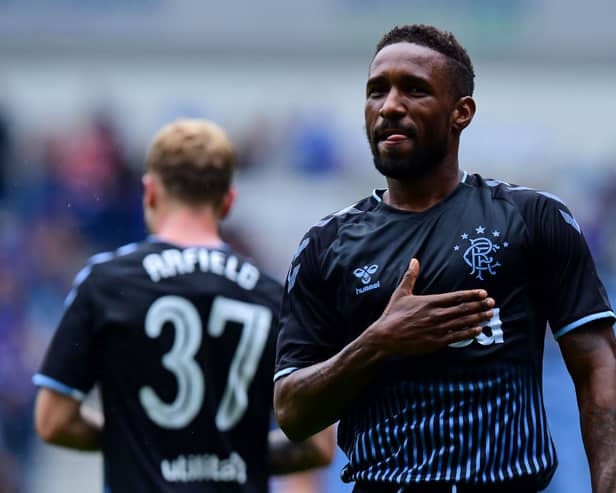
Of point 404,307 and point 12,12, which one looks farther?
point 12,12

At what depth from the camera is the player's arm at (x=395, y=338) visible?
3922 mm

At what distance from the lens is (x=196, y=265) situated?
18.7ft

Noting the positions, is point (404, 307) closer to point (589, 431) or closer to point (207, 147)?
point (589, 431)

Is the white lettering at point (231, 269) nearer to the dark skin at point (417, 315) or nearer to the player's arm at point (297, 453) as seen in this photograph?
the player's arm at point (297, 453)

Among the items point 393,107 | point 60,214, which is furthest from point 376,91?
point 60,214

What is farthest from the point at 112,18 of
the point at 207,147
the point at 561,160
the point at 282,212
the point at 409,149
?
the point at 409,149

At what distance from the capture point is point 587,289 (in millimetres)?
4039

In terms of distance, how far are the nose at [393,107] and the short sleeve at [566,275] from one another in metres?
0.49

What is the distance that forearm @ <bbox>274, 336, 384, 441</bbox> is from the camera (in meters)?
4.02

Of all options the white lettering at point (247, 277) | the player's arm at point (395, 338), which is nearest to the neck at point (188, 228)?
the white lettering at point (247, 277)

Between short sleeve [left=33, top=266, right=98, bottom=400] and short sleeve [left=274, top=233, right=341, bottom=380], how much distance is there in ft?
4.95

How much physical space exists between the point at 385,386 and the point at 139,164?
38.2 ft

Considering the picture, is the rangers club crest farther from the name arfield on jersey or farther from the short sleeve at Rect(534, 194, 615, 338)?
the name arfield on jersey

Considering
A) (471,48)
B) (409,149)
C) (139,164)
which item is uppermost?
(471,48)
